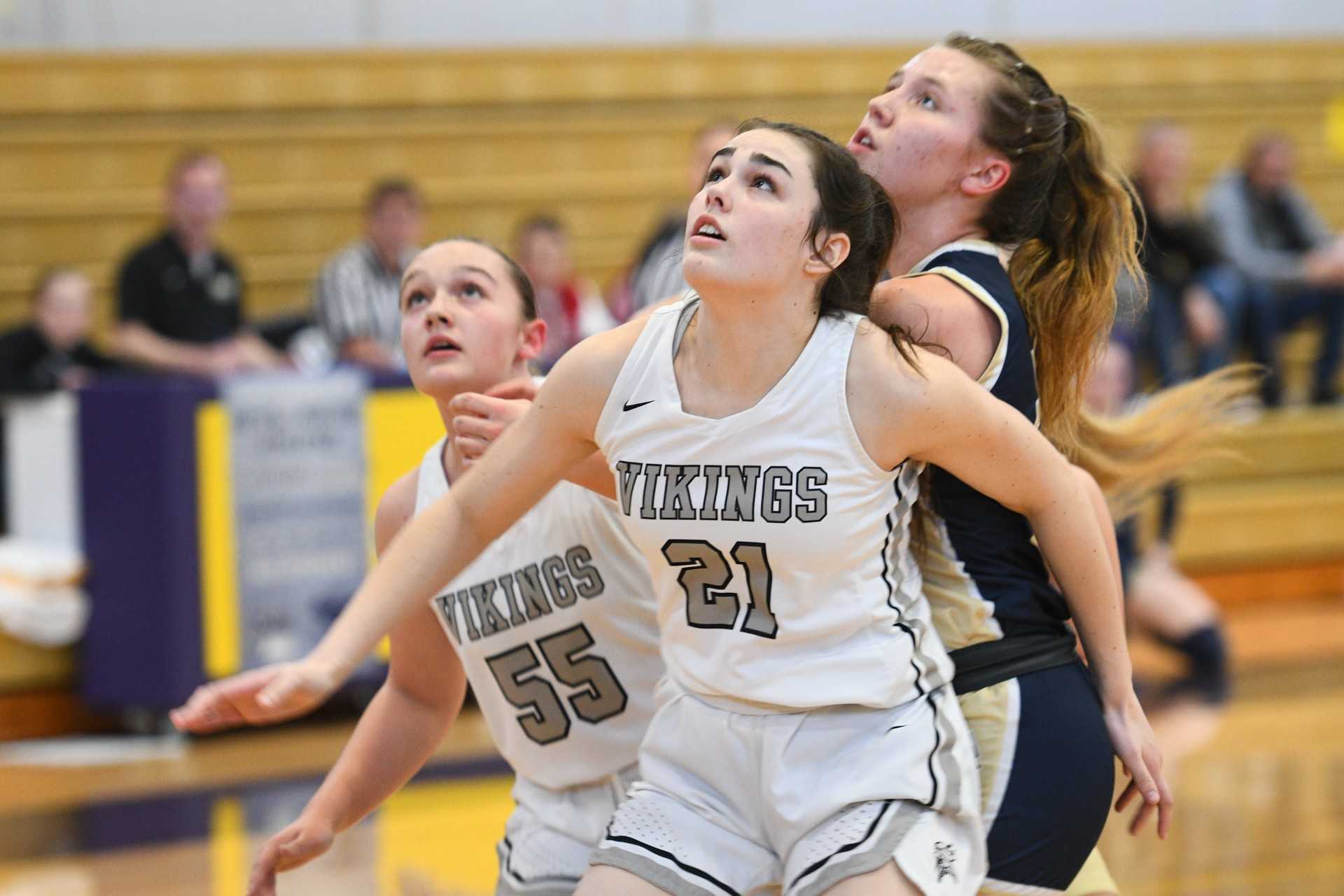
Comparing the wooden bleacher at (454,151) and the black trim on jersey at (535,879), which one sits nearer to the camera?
the black trim on jersey at (535,879)

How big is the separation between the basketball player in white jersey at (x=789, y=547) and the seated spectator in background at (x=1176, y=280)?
601cm

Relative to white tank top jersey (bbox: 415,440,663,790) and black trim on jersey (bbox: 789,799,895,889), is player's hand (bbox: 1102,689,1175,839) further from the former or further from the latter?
white tank top jersey (bbox: 415,440,663,790)

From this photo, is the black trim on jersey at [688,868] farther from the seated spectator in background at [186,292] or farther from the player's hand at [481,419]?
the seated spectator in background at [186,292]

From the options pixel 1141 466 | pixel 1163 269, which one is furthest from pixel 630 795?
pixel 1163 269

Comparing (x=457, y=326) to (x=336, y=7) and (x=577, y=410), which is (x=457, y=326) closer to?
(x=577, y=410)

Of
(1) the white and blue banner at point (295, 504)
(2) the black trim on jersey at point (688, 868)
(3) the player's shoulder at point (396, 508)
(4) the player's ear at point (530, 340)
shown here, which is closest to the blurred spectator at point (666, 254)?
(1) the white and blue banner at point (295, 504)

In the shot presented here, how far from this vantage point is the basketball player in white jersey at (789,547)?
2.20 m

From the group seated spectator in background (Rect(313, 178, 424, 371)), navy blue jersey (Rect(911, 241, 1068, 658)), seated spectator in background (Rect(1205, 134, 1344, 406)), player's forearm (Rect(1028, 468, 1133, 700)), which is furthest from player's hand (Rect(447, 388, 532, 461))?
seated spectator in background (Rect(1205, 134, 1344, 406))

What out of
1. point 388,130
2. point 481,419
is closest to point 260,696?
point 481,419

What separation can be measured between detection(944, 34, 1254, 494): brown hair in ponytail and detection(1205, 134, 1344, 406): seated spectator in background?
6.89 m

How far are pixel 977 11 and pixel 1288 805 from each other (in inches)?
244

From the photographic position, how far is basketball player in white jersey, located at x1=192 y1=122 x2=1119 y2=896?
2.20 metres

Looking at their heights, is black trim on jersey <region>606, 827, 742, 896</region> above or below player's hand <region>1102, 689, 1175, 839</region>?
below

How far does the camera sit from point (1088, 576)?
238 centimetres
